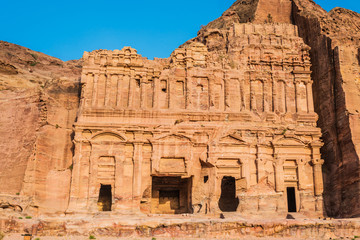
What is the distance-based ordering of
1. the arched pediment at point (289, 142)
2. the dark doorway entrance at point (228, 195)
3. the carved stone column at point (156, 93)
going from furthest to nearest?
the dark doorway entrance at point (228, 195), the carved stone column at point (156, 93), the arched pediment at point (289, 142)

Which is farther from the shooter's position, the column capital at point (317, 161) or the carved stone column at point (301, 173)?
the column capital at point (317, 161)

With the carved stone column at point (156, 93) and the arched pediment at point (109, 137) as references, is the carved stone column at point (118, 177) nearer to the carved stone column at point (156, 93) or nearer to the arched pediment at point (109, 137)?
the arched pediment at point (109, 137)

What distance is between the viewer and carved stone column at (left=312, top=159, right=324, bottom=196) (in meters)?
32.4

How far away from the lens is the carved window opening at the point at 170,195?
33.9m

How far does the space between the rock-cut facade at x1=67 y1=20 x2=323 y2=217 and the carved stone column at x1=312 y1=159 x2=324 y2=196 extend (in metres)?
0.07

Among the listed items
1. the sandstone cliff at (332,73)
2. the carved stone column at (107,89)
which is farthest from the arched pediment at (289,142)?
the carved stone column at (107,89)

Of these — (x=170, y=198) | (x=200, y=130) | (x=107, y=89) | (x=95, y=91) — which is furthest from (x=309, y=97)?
(x=95, y=91)

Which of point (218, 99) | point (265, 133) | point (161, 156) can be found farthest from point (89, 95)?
point (265, 133)

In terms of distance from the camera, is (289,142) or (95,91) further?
(95,91)

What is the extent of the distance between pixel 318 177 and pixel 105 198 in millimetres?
14366

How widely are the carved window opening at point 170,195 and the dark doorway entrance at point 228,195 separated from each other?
2634mm

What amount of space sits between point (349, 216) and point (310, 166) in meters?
4.29

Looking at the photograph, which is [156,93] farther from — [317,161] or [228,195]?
[317,161]

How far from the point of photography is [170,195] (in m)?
34.8
